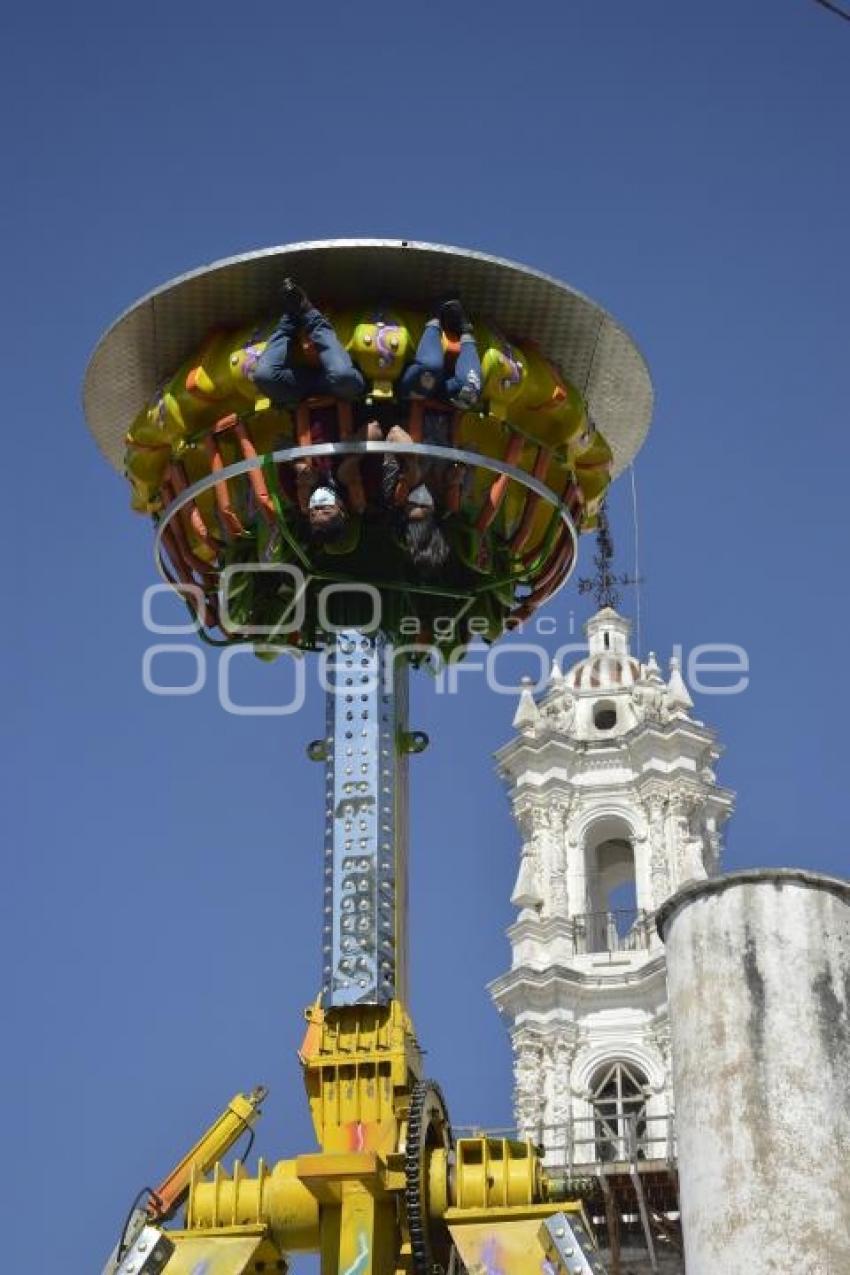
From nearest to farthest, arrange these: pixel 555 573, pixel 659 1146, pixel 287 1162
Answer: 1. pixel 287 1162
2. pixel 555 573
3. pixel 659 1146

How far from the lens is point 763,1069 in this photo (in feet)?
51.0

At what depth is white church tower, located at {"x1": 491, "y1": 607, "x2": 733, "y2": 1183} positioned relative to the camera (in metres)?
54.3

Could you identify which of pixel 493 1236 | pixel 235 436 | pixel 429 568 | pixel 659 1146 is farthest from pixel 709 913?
pixel 659 1146

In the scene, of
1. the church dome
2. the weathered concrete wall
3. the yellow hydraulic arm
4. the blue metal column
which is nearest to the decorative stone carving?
the church dome

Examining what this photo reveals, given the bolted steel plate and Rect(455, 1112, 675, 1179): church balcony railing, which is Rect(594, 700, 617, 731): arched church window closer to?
Rect(455, 1112, 675, 1179): church balcony railing

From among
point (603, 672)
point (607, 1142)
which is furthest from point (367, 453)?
point (603, 672)

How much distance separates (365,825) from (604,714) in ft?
A: 144

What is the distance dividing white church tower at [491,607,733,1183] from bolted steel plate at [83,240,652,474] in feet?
103

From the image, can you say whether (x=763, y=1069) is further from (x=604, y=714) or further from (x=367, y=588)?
(x=604, y=714)

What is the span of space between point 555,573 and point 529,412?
1.65 metres

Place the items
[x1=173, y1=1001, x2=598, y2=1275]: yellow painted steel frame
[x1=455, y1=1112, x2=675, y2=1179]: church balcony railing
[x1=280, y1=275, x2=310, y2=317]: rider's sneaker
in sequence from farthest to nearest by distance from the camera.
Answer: [x1=455, y1=1112, x2=675, y2=1179]: church balcony railing → [x1=280, y1=275, x2=310, y2=317]: rider's sneaker → [x1=173, y1=1001, x2=598, y2=1275]: yellow painted steel frame

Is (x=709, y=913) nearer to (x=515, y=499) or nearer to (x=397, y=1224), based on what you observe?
(x=397, y=1224)

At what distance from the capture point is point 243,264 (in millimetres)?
19484

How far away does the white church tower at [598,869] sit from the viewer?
2137 inches
